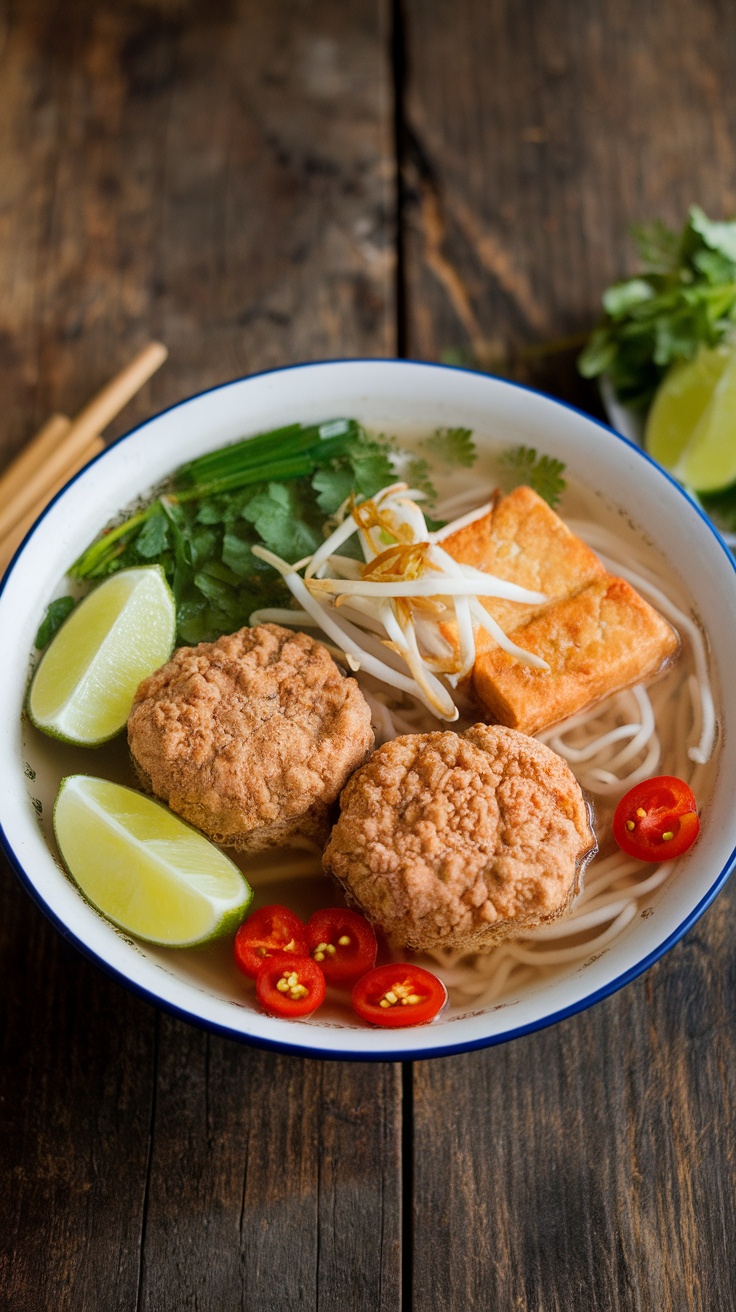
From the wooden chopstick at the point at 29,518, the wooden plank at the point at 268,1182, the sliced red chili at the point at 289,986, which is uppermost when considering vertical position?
the wooden chopstick at the point at 29,518

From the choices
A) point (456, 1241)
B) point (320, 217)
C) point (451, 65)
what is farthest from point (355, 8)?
point (456, 1241)

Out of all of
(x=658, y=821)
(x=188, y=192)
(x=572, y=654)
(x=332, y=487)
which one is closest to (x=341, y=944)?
(x=658, y=821)

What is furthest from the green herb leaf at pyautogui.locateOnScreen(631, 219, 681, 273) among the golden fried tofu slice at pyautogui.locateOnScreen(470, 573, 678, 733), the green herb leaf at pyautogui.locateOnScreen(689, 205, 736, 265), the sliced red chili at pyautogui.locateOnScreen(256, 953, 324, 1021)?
the sliced red chili at pyautogui.locateOnScreen(256, 953, 324, 1021)

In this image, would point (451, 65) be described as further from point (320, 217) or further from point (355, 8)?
point (320, 217)

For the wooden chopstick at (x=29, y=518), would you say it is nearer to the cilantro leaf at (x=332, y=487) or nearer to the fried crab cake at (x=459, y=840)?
the cilantro leaf at (x=332, y=487)

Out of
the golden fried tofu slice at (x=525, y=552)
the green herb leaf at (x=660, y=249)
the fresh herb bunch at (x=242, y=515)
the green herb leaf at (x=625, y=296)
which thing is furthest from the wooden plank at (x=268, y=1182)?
the green herb leaf at (x=660, y=249)

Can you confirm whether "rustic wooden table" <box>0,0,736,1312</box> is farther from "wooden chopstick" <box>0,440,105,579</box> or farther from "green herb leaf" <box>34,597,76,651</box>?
"green herb leaf" <box>34,597,76,651</box>
